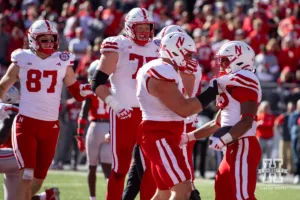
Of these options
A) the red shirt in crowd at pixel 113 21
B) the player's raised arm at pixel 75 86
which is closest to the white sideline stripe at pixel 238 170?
the player's raised arm at pixel 75 86

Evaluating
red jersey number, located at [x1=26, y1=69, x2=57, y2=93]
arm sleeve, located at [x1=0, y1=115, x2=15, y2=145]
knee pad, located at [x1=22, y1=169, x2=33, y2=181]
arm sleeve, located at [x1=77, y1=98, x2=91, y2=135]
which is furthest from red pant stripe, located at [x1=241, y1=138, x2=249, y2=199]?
arm sleeve, located at [x1=77, y1=98, x2=91, y2=135]

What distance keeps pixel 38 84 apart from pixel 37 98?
0.42ft

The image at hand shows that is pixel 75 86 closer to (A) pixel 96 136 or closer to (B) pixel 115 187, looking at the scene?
(B) pixel 115 187

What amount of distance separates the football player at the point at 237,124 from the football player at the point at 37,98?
5.93 ft

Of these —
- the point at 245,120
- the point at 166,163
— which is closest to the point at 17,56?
the point at 166,163

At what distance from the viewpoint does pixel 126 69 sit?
320 inches

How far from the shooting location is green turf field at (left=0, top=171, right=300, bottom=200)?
1093 cm

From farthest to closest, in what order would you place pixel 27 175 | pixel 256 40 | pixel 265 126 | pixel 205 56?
pixel 256 40, pixel 205 56, pixel 265 126, pixel 27 175

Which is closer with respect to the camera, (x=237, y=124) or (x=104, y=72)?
(x=237, y=124)

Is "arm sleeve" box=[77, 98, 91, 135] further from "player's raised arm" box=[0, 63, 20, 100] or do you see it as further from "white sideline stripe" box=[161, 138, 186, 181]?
"white sideline stripe" box=[161, 138, 186, 181]

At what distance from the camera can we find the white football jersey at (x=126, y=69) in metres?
8.10

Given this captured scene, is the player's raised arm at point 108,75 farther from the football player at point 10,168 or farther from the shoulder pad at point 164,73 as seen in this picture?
the football player at point 10,168

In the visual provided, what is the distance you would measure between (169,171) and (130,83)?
1.46 metres

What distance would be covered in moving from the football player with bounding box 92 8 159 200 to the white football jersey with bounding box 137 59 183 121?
766mm
